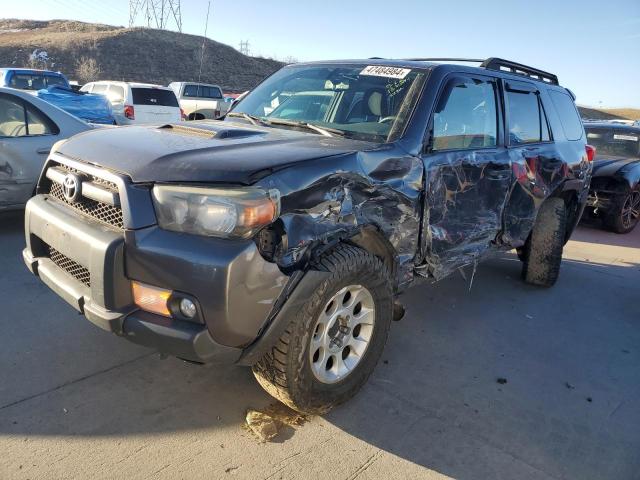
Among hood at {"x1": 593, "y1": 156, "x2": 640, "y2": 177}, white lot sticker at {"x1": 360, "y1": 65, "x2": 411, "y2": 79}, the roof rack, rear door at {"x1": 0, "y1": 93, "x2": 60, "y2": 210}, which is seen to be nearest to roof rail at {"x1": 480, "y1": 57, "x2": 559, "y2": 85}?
the roof rack

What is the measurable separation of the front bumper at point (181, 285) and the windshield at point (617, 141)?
9.50m

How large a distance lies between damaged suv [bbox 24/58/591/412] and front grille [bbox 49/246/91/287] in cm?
1

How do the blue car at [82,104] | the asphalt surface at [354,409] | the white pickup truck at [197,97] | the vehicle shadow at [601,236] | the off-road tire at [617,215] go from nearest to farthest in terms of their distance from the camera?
the asphalt surface at [354,409] → the vehicle shadow at [601,236] → the off-road tire at [617,215] → the blue car at [82,104] → the white pickup truck at [197,97]

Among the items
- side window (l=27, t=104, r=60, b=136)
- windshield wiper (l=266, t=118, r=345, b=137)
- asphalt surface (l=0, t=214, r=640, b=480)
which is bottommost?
asphalt surface (l=0, t=214, r=640, b=480)

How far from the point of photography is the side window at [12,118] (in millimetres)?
5219

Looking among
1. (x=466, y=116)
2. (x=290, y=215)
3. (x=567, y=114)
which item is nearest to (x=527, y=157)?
(x=466, y=116)

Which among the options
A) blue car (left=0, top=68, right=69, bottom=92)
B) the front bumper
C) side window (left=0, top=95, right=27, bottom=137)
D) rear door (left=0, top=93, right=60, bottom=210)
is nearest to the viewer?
the front bumper

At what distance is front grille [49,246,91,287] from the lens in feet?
8.14

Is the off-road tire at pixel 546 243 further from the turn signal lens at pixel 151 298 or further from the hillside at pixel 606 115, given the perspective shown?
the hillside at pixel 606 115

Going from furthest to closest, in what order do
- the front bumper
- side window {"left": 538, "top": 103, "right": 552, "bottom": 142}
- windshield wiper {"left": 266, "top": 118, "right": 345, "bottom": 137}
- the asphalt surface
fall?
side window {"left": 538, "top": 103, "right": 552, "bottom": 142}
windshield wiper {"left": 266, "top": 118, "right": 345, "bottom": 137}
the asphalt surface
the front bumper

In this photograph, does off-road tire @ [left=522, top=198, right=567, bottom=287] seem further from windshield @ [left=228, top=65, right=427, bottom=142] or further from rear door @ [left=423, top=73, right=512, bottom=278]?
windshield @ [left=228, top=65, right=427, bottom=142]

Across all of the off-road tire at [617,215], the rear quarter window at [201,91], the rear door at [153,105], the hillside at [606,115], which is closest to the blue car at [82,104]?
the rear door at [153,105]

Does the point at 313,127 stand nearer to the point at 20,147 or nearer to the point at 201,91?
the point at 20,147

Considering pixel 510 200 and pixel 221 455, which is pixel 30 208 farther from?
pixel 510 200
